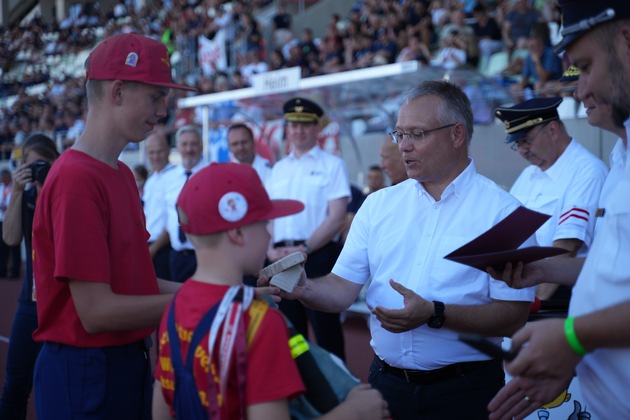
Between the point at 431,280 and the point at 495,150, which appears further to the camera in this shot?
the point at 495,150

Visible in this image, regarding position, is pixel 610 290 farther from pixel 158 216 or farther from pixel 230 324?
pixel 158 216

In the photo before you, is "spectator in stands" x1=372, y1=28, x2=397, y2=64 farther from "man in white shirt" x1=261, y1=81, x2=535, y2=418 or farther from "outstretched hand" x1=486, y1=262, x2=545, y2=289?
"outstretched hand" x1=486, y1=262, x2=545, y2=289

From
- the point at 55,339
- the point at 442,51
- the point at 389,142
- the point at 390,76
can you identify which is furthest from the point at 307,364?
the point at 442,51

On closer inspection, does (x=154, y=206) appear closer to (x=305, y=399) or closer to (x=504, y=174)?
(x=504, y=174)

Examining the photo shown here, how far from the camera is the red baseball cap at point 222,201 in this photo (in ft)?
6.22

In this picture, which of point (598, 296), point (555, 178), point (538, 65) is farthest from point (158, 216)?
point (598, 296)

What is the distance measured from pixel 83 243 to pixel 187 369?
2.20 feet

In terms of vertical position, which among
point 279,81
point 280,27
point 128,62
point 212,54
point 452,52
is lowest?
point 128,62

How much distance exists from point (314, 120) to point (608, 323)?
4614 millimetres

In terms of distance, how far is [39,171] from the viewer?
3.82 metres

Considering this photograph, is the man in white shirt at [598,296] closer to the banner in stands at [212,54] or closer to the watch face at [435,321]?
the watch face at [435,321]

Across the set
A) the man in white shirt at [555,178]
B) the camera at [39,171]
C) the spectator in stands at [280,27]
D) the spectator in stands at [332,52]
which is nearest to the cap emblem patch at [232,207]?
the camera at [39,171]

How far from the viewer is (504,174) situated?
8.06 metres

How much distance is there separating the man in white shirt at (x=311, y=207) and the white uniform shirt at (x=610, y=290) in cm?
369
